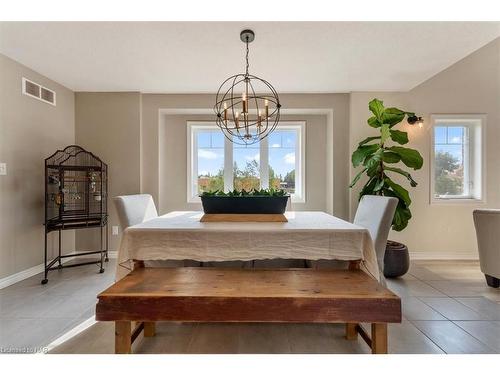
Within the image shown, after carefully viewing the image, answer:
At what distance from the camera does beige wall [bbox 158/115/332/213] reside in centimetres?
416

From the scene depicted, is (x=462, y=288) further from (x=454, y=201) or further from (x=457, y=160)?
(x=457, y=160)

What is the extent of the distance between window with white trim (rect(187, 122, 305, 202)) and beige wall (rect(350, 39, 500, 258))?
2.91 ft

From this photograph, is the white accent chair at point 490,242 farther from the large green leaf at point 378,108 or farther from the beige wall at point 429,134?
the large green leaf at point 378,108

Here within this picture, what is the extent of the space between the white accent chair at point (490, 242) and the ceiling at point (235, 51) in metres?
1.63

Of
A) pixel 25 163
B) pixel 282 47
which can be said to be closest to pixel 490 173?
pixel 282 47

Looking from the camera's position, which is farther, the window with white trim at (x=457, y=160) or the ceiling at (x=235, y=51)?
the window with white trim at (x=457, y=160)

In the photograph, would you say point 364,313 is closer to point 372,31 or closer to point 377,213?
point 377,213

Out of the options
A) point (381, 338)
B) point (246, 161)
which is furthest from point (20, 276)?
point (381, 338)

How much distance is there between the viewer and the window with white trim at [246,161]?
418cm

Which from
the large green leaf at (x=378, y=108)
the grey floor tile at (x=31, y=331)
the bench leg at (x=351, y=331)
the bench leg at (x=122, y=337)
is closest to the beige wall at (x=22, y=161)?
the grey floor tile at (x=31, y=331)

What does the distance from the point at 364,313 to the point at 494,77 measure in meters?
4.37

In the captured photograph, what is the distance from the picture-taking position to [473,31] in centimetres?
231

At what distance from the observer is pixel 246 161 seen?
420 centimetres

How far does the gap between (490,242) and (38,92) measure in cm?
515
